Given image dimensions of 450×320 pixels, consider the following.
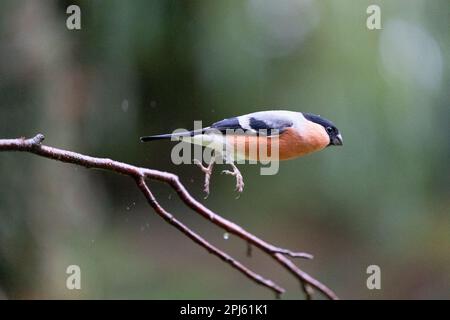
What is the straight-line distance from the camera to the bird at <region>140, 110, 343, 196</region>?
0.59m

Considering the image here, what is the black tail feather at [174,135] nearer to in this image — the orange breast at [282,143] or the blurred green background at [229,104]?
the orange breast at [282,143]

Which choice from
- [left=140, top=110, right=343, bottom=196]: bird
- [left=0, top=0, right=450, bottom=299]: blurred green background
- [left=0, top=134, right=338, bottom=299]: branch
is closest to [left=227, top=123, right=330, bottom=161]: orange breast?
[left=140, top=110, right=343, bottom=196]: bird

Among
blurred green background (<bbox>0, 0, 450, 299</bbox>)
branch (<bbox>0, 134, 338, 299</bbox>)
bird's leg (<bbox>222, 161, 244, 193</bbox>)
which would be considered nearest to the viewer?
branch (<bbox>0, 134, 338, 299</bbox>)

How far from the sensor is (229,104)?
0.87m

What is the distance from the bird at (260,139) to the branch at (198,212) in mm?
75

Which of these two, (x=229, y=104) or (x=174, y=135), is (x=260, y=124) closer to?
(x=174, y=135)

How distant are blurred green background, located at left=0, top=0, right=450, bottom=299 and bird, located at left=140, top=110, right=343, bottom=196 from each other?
28 centimetres

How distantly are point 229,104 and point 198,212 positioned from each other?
1.37ft

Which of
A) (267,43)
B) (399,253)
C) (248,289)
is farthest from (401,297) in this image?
(267,43)

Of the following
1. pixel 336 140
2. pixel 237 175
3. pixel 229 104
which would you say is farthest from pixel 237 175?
pixel 229 104

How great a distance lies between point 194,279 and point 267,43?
612 mm

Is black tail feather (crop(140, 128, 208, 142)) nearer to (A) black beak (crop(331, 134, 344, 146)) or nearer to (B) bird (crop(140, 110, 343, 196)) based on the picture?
(B) bird (crop(140, 110, 343, 196))

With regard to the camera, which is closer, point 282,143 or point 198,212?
point 198,212

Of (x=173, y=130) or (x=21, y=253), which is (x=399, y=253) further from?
(x=173, y=130)
